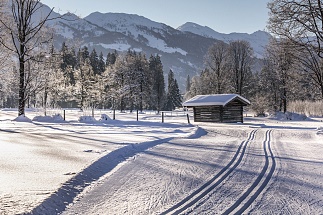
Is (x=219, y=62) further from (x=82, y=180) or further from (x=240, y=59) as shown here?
(x=82, y=180)

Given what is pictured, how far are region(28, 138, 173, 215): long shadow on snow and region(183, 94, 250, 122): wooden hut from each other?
72.0 ft

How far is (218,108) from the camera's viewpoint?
29.7 meters

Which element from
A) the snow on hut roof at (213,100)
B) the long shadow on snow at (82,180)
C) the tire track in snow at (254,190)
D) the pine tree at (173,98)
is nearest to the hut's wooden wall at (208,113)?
the snow on hut roof at (213,100)

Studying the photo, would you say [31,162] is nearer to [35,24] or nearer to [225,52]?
[35,24]

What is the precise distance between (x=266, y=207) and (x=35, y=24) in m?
22.4

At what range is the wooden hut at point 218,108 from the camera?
2951cm

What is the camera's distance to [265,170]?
6.14 m

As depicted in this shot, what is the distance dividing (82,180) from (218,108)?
25.8m

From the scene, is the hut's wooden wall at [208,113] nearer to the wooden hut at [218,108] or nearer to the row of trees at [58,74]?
the wooden hut at [218,108]

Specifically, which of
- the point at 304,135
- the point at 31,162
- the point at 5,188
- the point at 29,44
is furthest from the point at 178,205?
the point at 29,44

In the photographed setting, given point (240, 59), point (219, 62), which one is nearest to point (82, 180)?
point (219, 62)

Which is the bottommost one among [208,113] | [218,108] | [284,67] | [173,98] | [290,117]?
[290,117]

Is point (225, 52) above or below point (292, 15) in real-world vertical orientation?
above

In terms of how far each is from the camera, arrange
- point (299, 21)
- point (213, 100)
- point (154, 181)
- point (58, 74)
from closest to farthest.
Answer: point (154, 181), point (299, 21), point (213, 100), point (58, 74)
